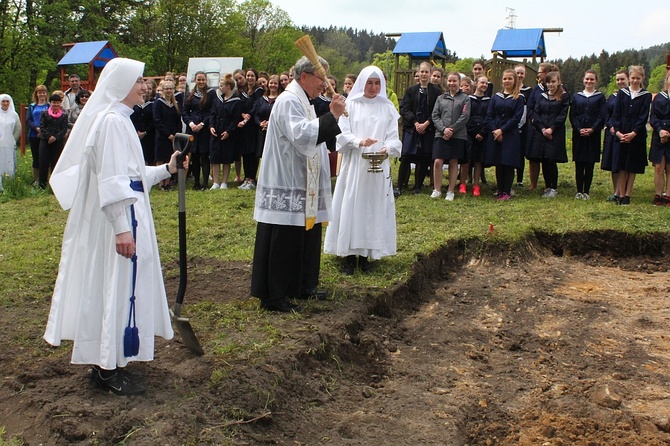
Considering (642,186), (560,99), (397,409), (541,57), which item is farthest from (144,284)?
(541,57)

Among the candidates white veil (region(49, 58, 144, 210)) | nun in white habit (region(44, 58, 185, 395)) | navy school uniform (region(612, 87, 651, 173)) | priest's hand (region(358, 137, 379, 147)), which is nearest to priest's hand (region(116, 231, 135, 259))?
nun in white habit (region(44, 58, 185, 395))

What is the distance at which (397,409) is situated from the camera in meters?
5.00

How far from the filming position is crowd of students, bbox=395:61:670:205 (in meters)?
11.3

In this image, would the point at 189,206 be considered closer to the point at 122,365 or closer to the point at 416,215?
the point at 416,215

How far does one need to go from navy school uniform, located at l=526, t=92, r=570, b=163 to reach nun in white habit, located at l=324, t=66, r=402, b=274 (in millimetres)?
5027

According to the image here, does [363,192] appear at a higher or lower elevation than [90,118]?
lower

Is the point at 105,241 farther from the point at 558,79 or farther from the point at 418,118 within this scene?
the point at 558,79

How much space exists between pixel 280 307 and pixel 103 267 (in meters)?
2.18

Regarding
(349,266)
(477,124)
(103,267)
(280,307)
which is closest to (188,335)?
(103,267)

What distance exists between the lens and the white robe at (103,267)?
4.52 metres

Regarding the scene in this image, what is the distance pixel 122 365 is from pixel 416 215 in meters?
6.75

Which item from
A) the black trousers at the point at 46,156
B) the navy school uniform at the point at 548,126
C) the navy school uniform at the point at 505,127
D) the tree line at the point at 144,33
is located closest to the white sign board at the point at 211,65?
the tree line at the point at 144,33

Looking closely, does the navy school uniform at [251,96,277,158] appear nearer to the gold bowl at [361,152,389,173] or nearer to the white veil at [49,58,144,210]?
the gold bowl at [361,152,389,173]

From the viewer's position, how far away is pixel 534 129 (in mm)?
12172
